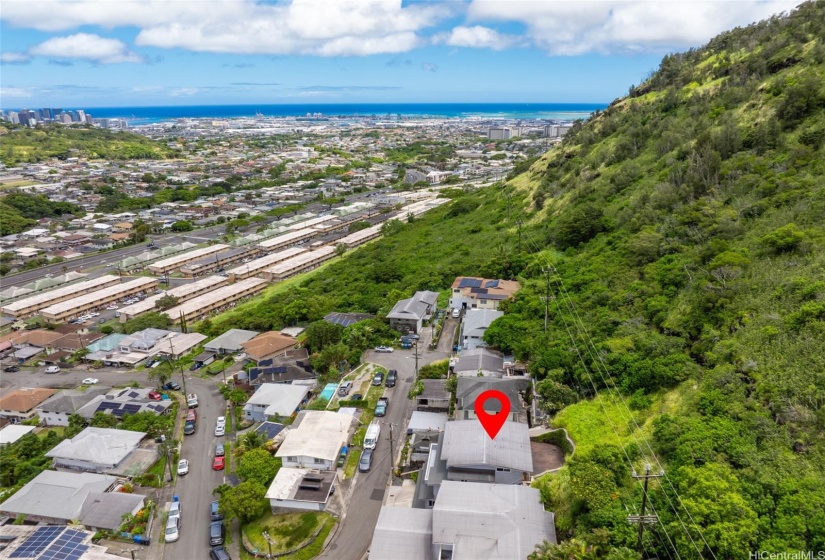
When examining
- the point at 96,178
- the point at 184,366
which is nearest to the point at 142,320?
the point at 184,366

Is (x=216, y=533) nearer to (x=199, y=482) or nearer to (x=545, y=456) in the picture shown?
(x=199, y=482)

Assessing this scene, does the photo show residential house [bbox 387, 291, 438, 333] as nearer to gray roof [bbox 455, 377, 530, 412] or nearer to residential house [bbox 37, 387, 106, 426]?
gray roof [bbox 455, 377, 530, 412]

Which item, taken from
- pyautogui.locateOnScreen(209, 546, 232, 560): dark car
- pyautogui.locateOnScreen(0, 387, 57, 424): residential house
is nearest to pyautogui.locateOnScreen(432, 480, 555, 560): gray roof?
pyautogui.locateOnScreen(209, 546, 232, 560): dark car

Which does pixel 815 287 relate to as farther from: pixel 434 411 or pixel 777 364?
pixel 434 411

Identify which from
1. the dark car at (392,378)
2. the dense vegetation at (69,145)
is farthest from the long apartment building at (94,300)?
the dense vegetation at (69,145)

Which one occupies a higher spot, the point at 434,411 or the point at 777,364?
the point at 777,364

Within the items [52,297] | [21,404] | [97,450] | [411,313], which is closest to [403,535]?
[97,450]
